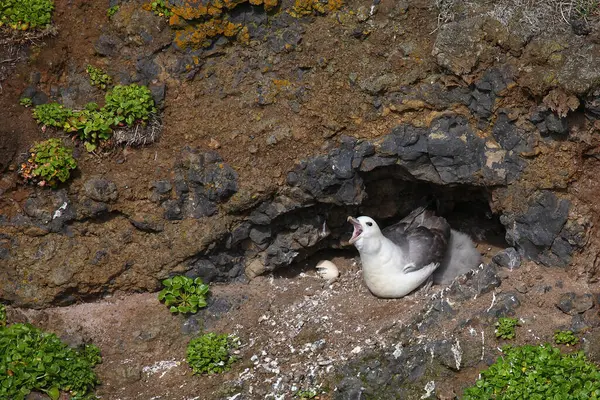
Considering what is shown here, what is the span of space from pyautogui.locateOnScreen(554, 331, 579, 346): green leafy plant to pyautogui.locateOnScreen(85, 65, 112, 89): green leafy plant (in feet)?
16.4

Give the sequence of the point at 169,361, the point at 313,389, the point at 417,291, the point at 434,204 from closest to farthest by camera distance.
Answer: the point at 313,389 < the point at 169,361 < the point at 417,291 < the point at 434,204

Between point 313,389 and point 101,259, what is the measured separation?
8.27ft

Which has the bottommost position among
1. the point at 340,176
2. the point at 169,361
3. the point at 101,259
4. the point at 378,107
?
the point at 169,361

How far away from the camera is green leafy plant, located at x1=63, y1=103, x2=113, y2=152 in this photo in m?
7.70

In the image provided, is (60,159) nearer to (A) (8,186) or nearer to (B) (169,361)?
(A) (8,186)

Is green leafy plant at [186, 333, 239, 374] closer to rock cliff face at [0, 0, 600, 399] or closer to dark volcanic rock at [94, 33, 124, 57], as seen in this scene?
rock cliff face at [0, 0, 600, 399]

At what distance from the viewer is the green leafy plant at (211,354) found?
23.8 ft

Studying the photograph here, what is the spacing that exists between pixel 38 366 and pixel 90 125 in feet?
7.84

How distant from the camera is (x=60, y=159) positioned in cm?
759

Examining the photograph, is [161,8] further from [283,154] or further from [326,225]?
[326,225]

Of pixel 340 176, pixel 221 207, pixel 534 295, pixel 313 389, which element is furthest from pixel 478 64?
pixel 313 389

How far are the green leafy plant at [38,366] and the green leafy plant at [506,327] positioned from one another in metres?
3.70

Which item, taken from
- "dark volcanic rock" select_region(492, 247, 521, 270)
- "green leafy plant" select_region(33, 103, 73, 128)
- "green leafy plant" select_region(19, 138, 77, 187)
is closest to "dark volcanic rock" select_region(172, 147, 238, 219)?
"green leafy plant" select_region(19, 138, 77, 187)

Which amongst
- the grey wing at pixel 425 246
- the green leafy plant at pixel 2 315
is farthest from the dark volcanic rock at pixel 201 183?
the grey wing at pixel 425 246
